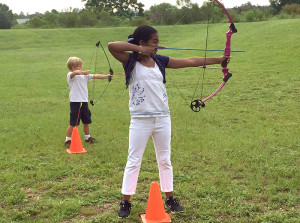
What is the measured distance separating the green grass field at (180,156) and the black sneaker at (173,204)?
0.22 feet

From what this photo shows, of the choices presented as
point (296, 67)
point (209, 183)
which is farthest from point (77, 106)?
point (296, 67)

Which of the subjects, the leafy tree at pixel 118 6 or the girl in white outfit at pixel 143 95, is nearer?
the girl in white outfit at pixel 143 95

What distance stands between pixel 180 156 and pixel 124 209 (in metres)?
1.88

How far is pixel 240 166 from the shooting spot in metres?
4.79

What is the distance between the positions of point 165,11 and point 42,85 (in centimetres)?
610

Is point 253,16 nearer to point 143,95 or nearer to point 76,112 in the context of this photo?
point 76,112

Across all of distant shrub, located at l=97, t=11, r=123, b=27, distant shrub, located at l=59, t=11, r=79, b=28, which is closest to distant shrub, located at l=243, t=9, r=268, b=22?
distant shrub, located at l=97, t=11, r=123, b=27

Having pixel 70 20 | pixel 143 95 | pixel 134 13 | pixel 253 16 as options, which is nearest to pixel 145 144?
pixel 143 95

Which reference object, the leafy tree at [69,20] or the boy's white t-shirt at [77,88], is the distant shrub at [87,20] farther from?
the boy's white t-shirt at [77,88]

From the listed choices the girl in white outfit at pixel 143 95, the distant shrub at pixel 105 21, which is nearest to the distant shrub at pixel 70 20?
the distant shrub at pixel 105 21

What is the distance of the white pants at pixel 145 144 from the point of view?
3379 millimetres

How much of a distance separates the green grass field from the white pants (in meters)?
0.35

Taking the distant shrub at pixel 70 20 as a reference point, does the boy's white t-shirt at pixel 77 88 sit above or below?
below

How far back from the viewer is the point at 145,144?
348cm
